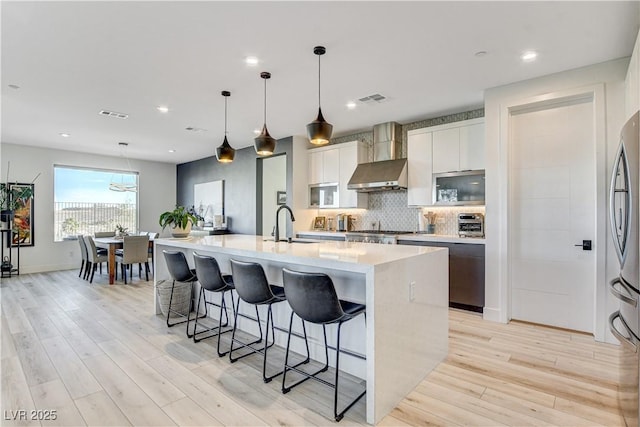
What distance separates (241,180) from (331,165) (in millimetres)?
2319

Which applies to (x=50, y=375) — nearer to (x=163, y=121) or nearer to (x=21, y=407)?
(x=21, y=407)

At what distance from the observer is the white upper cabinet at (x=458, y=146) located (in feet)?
14.3

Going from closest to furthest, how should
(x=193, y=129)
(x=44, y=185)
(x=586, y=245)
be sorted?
(x=586, y=245), (x=193, y=129), (x=44, y=185)

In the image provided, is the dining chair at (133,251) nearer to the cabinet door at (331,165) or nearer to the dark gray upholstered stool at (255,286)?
the cabinet door at (331,165)

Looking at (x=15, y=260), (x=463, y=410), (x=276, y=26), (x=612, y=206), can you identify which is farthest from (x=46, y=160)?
(x=612, y=206)

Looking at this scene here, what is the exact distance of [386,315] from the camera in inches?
82.3

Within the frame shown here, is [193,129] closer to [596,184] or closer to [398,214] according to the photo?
[398,214]

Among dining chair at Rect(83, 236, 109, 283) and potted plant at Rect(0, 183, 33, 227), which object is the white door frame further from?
potted plant at Rect(0, 183, 33, 227)

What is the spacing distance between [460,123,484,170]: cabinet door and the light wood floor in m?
1.99

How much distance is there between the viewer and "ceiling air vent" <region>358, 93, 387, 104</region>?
4172 mm

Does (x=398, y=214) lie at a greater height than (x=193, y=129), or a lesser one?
lesser

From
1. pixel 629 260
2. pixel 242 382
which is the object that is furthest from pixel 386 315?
pixel 629 260

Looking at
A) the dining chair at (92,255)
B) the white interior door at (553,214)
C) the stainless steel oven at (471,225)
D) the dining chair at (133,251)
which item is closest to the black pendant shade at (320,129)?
the white interior door at (553,214)

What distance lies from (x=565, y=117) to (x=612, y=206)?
5.91 ft
